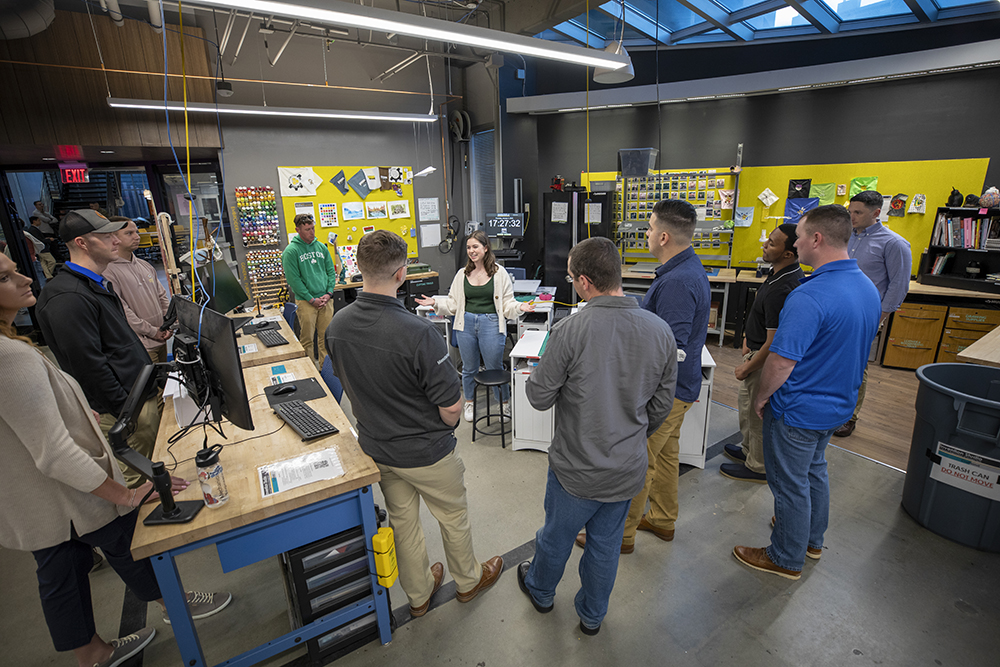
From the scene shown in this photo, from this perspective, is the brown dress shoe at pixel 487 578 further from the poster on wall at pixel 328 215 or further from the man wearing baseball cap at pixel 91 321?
the poster on wall at pixel 328 215

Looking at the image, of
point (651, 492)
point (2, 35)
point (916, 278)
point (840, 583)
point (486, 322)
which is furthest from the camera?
point (916, 278)

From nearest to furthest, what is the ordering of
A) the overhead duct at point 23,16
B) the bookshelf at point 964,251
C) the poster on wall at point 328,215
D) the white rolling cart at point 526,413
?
the white rolling cart at point 526,413, the overhead duct at point 23,16, the bookshelf at point 964,251, the poster on wall at point 328,215

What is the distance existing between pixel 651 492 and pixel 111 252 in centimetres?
317

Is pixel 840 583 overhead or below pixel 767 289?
below

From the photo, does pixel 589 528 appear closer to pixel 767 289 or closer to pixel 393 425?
pixel 393 425

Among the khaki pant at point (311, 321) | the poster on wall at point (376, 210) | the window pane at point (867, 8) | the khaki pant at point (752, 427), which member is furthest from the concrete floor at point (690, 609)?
the poster on wall at point (376, 210)

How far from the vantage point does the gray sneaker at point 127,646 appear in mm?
1912

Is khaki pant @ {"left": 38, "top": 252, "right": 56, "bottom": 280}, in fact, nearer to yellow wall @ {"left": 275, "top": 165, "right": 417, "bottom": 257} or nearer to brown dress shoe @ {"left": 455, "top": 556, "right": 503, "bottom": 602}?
yellow wall @ {"left": 275, "top": 165, "right": 417, "bottom": 257}

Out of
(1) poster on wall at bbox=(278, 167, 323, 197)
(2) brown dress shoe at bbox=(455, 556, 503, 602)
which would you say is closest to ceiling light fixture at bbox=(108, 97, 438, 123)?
(1) poster on wall at bbox=(278, 167, 323, 197)

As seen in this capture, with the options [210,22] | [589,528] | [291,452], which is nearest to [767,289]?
[589,528]

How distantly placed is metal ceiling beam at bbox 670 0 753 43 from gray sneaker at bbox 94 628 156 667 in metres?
6.71

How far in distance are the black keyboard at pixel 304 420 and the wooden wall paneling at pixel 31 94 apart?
5.26 meters

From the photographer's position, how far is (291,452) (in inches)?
75.7

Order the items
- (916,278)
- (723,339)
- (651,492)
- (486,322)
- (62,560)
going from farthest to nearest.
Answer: (723,339) < (916,278) < (486,322) < (651,492) < (62,560)
